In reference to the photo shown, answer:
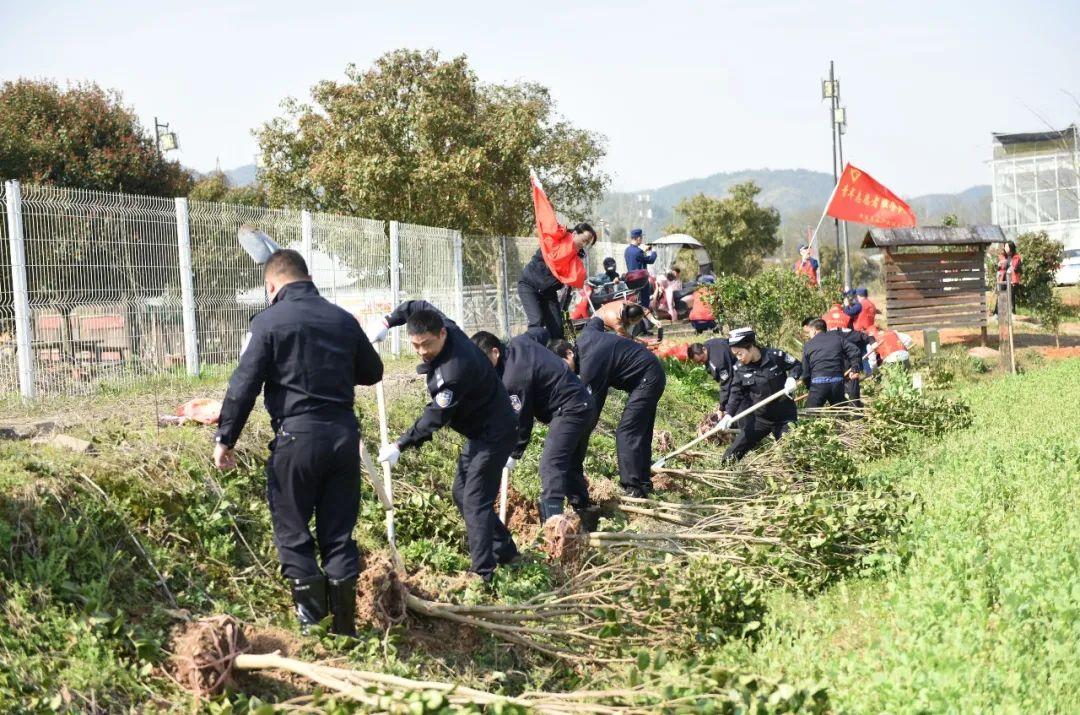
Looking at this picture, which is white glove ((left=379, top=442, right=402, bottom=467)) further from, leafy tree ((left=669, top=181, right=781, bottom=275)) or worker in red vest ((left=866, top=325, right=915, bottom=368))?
leafy tree ((left=669, top=181, right=781, bottom=275))

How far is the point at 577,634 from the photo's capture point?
6332 mm

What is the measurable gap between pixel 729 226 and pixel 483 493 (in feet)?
133

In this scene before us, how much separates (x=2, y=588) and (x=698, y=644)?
3.77m

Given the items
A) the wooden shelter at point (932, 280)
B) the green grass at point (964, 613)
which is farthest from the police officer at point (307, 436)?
the wooden shelter at point (932, 280)

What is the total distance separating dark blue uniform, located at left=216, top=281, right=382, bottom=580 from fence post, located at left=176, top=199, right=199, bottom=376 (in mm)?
6236

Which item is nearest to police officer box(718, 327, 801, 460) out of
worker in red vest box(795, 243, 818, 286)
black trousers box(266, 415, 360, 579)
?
black trousers box(266, 415, 360, 579)

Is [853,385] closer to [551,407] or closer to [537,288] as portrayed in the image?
[537,288]

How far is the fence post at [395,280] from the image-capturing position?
15.7 meters

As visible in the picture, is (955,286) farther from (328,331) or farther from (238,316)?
(328,331)

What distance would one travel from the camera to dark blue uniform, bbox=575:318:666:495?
33.1 feet

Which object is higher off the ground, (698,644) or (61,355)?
(61,355)

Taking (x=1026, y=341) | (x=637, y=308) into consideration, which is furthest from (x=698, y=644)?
(x=1026, y=341)

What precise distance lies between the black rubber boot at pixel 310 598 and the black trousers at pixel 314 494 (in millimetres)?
41

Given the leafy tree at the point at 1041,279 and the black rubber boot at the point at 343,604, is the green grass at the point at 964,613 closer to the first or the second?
the black rubber boot at the point at 343,604
